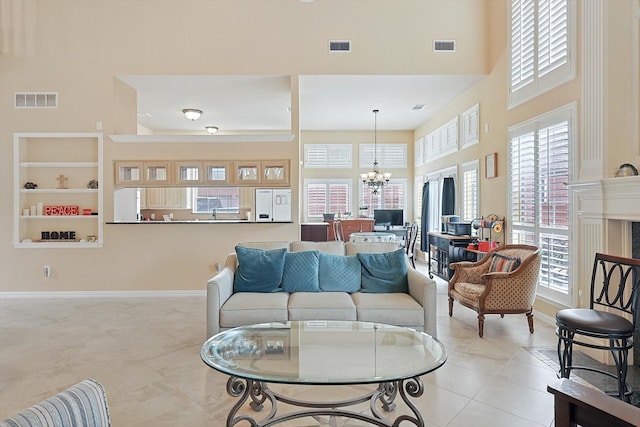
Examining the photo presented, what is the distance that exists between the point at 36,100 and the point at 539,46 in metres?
6.69

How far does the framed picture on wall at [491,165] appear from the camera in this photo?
5.40 m

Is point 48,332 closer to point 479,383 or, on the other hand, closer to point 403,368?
point 403,368

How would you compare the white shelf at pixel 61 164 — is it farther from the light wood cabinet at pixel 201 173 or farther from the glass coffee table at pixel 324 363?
the glass coffee table at pixel 324 363

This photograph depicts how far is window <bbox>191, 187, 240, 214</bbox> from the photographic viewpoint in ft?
31.1

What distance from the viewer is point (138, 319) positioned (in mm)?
4383

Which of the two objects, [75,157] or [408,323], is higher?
[75,157]

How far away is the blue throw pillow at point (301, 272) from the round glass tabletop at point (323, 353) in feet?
2.88

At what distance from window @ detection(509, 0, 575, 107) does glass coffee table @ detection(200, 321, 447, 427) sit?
3.37 meters

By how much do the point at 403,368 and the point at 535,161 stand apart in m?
3.56

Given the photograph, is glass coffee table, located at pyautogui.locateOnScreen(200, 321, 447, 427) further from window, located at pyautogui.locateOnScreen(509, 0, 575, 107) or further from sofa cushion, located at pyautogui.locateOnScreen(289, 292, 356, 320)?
window, located at pyautogui.locateOnScreen(509, 0, 575, 107)

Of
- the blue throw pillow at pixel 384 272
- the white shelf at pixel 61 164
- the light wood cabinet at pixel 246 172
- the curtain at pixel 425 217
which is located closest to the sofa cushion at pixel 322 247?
the blue throw pillow at pixel 384 272

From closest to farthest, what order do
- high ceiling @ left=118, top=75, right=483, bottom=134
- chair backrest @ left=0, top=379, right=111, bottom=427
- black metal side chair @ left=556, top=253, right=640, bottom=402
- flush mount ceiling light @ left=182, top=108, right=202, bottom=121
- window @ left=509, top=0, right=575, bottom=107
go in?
1. chair backrest @ left=0, top=379, right=111, bottom=427
2. black metal side chair @ left=556, top=253, right=640, bottom=402
3. window @ left=509, top=0, right=575, bottom=107
4. high ceiling @ left=118, top=75, right=483, bottom=134
5. flush mount ceiling light @ left=182, top=108, right=202, bottom=121

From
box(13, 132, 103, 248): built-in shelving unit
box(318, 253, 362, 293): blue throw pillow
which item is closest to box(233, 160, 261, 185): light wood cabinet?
box(13, 132, 103, 248): built-in shelving unit

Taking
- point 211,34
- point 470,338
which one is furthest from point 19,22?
point 470,338
